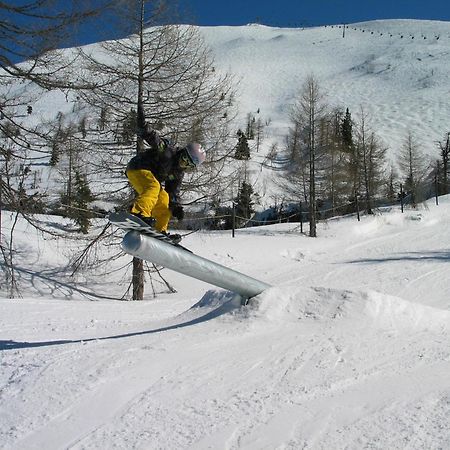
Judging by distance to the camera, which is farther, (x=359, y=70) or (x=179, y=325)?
(x=359, y=70)

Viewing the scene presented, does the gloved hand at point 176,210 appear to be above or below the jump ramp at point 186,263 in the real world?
above

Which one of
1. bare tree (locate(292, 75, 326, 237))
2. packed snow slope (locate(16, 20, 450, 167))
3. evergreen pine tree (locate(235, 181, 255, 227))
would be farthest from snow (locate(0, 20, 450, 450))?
packed snow slope (locate(16, 20, 450, 167))

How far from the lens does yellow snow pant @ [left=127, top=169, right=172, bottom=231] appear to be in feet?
17.9

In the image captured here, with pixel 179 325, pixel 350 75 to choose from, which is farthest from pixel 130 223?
pixel 350 75

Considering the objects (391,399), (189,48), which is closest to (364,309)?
(391,399)

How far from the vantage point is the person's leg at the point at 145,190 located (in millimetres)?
5422

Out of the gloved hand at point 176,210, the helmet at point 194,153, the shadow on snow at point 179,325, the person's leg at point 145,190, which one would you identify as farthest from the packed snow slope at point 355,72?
the shadow on snow at point 179,325

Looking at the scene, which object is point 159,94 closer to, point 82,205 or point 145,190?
point 82,205

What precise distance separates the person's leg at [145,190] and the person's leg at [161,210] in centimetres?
26

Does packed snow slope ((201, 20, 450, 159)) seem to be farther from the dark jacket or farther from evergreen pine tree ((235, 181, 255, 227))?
the dark jacket

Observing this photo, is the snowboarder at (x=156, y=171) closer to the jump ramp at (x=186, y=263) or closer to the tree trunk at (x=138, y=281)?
the jump ramp at (x=186, y=263)

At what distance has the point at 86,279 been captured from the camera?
1509cm

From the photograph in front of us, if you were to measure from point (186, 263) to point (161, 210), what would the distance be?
1011 mm

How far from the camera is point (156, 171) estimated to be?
5.83 m
